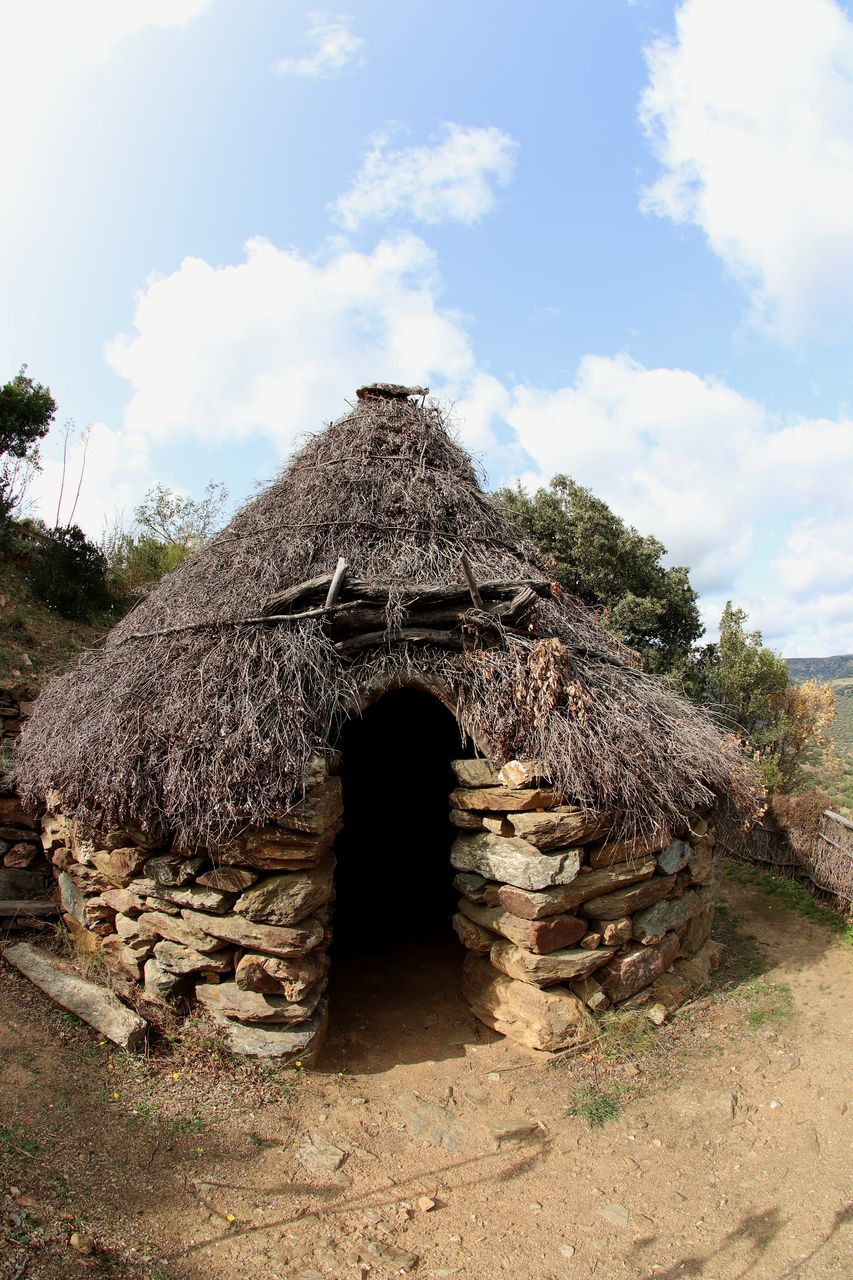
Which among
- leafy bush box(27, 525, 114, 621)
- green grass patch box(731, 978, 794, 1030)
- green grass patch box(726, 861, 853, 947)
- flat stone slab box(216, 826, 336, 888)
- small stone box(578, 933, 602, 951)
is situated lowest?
green grass patch box(731, 978, 794, 1030)

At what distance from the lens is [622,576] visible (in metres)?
13.6

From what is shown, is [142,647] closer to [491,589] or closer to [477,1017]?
[491,589]

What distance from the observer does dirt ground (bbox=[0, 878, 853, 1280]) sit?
3.34m

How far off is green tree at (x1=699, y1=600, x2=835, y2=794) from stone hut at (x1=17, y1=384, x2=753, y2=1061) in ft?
23.5

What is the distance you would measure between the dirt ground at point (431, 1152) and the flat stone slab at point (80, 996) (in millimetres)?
110

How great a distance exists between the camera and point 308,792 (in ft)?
15.4

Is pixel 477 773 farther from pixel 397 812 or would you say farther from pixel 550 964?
pixel 397 812

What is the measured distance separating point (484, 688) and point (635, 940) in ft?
6.68

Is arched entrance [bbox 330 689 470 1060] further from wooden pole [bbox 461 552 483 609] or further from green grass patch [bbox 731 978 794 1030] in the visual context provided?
green grass patch [bbox 731 978 794 1030]

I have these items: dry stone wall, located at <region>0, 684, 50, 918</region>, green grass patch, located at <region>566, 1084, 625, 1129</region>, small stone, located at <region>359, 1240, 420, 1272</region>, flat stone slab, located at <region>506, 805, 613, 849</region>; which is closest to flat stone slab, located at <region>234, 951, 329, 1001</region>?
small stone, located at <region>359, 1240, 420, 1272</region>

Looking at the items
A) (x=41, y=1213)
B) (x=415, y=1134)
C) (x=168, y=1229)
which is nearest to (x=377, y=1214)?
(x=415, y=1134)

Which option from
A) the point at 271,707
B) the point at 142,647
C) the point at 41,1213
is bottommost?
the point at 41,1213

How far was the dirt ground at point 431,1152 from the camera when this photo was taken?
3.34m

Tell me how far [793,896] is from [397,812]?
4.47m
